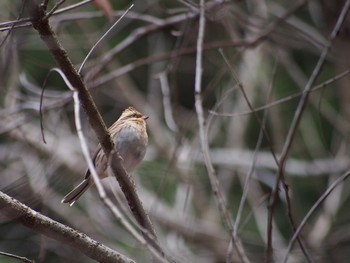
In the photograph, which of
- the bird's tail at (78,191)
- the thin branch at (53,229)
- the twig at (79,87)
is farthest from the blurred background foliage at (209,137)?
the thin branch at (53,229)

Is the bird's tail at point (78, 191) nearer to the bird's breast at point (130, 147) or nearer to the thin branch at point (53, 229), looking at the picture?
the bird's breast at point (130, 147)

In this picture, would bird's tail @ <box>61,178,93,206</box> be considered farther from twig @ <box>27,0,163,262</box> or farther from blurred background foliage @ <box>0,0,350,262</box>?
twig @ <box>27,0,163,262</box>

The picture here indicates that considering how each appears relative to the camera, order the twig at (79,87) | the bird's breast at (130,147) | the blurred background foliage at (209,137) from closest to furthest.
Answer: the twig at (79,87) < the bird's breast at (130,147) < the blurred background foliage at (209,137)

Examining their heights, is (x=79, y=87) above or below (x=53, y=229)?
above

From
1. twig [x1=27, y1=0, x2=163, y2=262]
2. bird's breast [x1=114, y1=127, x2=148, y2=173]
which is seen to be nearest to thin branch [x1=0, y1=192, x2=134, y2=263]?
twig [x1=27, y1=0, x2=163, y2=262]

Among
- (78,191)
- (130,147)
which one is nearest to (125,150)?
(130,147)

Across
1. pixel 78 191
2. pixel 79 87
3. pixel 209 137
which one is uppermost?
pixel 79 87

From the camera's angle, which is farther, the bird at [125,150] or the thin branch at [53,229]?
the bird at [125,150]

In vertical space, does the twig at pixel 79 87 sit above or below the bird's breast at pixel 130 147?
above

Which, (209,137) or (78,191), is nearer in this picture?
(78,191)

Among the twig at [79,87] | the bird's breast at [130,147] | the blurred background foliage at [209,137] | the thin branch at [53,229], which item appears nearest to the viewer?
the twig at [79,87]

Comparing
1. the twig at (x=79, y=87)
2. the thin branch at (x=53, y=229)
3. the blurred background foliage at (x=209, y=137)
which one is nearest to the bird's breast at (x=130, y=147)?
the blurred background foliage at (x=209, y=137)

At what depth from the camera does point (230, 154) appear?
830 cm

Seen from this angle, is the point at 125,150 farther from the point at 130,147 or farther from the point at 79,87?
the point at 79,87
